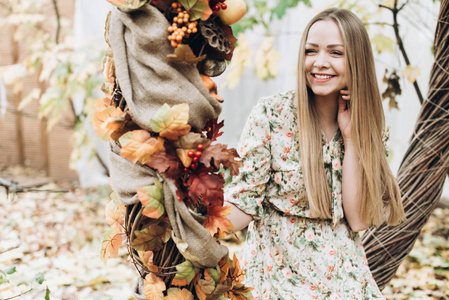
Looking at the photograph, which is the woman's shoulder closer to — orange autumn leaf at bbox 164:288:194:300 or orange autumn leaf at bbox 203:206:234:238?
orange autumn leaf at bbox 203:206:234:238

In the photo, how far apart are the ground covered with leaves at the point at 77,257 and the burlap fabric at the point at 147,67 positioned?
139 centimetres

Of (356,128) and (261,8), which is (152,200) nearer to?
(356,128)

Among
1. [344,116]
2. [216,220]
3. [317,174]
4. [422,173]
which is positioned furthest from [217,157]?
[422,173]

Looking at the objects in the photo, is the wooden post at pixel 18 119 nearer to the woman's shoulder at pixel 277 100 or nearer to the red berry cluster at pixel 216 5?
the woman's shoulder at pixel 277 100

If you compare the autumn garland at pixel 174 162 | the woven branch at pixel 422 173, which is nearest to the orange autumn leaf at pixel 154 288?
the autumn garland at pixel 174 162

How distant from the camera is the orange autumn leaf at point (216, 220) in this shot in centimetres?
89

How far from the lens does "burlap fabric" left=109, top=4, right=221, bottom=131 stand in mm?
A: 821

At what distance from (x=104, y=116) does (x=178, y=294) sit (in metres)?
0.44

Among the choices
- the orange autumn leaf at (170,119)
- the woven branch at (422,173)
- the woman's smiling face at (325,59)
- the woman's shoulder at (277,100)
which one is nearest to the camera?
the orange autumn leaf at (170,119)

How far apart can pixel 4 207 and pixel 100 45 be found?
1.99m

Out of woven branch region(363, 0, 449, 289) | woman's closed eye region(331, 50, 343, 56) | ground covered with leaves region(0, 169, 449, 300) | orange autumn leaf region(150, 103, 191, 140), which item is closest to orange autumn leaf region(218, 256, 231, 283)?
orange autumn leaf region(150, 103, 191, 140)

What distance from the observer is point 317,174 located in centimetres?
141

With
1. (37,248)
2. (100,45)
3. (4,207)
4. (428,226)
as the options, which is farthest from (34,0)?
(428,226)

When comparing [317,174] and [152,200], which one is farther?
[317,174]
